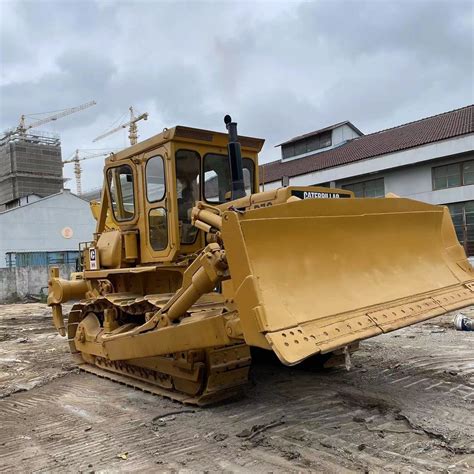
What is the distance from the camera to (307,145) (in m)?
30.6

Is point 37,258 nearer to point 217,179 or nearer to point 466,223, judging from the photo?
point 466,223

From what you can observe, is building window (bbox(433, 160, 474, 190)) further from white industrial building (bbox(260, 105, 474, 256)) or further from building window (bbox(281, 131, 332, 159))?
building window (bbox(281, 131, 332, 159))

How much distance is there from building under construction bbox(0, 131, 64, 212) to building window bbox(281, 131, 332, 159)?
1046 inches

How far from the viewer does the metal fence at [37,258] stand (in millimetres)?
26344

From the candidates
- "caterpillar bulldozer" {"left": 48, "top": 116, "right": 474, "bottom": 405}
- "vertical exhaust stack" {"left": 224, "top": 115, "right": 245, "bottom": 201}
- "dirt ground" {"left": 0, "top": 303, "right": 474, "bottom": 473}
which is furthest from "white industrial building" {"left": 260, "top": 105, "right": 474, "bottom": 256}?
"vertical exhaust stack" {"left": 224, "top": 115, "right": 245, "bottom": 201}

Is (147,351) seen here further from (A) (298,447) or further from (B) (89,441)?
(A) (298,447)

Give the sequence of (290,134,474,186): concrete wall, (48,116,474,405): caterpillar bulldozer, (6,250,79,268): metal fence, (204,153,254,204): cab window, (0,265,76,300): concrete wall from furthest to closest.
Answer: (6,250,79,268): metal fence, (0,265,76,300): concrete wall, (290,134,474,186): concrete wall, (204,153,254,204): cab window, (48,116,474,405): caterpillar bulldozer

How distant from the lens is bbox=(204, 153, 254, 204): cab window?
6.16 metres

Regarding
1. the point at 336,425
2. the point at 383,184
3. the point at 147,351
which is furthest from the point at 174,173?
the point at 383,184

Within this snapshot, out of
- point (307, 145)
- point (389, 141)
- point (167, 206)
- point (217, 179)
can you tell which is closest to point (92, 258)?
point (167, 206)

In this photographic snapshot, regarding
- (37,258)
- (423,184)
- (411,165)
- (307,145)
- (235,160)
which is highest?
(307,145)

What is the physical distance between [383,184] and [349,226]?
20635mm

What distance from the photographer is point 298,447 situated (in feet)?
13.0

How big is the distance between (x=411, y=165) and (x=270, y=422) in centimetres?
2033
